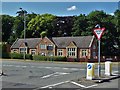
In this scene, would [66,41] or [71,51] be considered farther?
[66,41]

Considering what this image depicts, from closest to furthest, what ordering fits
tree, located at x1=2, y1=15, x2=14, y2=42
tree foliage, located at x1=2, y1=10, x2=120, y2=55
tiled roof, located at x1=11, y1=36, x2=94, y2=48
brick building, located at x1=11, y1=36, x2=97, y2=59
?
1. brick building, located at x1=11, y1=36, x2=97, y2=59
2. tiled roof, located at x1=11, y1=36, x2=94, y2=48
3. tree foliage, located at x1=2, y1=10, x2=120, y2=55
4. tree, located at x1=2, y1=15, x2=14, y2=42

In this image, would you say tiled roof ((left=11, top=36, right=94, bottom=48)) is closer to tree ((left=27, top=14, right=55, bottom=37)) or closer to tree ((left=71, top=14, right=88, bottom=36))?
tree ((left=71, top=14, right=88, bottom=36))

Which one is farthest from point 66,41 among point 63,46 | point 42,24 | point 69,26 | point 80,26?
point 69,26

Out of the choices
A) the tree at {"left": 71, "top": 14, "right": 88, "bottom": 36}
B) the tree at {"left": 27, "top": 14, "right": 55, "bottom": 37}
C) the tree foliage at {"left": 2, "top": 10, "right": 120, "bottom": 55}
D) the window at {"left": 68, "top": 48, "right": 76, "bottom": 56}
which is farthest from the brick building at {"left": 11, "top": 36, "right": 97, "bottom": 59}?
the tree at {"left": 27, "top": 14, "right": 55, "bottom": 37}

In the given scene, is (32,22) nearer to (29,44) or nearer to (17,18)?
(17,18)

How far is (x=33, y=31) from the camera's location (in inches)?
3824

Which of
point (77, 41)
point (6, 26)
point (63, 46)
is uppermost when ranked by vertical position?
point (6, 26)

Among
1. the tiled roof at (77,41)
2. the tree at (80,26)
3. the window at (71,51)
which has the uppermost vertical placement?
the tree at (80,26)

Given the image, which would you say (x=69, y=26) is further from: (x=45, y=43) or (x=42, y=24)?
(x=45, y=43)

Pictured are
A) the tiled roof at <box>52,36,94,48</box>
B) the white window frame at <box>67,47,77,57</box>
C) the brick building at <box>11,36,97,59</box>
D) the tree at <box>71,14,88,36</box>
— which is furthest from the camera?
the tree at <box>71,14,88,36</box>

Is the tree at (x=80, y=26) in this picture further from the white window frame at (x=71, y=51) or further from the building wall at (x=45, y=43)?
the building wall at (x=45, y=43)

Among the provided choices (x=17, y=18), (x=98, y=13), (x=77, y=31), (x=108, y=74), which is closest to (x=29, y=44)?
(x=77, y=31)

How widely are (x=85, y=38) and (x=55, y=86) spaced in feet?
183

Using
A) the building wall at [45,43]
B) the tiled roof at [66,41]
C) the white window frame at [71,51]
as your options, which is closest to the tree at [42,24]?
the tiled roof at [66,41]
